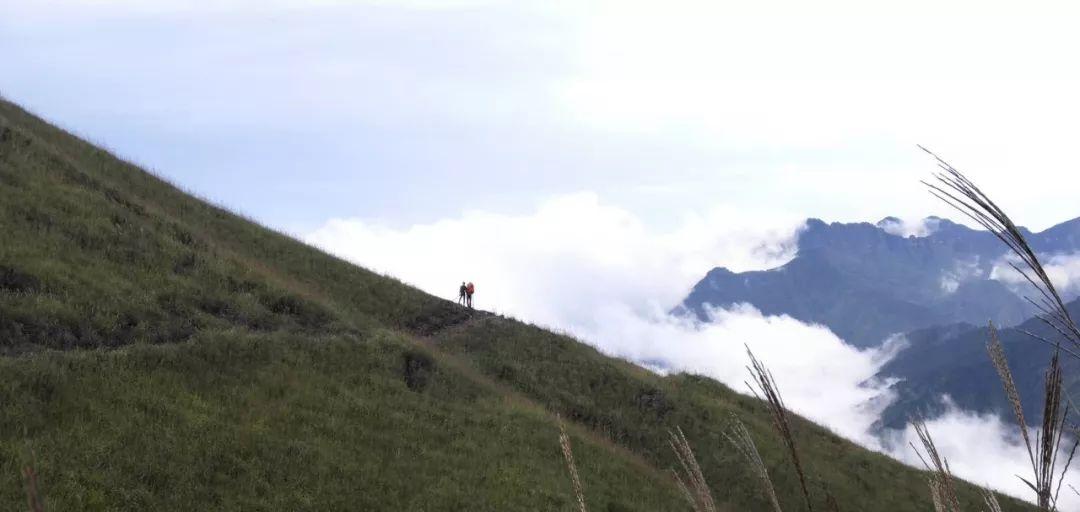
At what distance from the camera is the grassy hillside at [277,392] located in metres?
16.5

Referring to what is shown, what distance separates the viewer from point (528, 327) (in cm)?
4181

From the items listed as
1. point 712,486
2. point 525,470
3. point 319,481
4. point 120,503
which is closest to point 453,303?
point 712,486

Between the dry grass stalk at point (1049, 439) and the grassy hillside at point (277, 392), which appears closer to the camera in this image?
the dry grass stalk at point (1049, 439)

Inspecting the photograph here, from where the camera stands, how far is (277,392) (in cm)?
2155

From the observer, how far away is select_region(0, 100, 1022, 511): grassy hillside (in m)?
16.5

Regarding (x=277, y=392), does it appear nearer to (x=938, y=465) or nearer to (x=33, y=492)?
(x=938, y=465)

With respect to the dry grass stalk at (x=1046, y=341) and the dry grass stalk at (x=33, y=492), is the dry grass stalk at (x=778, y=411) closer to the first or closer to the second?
the dry grass stalk at (x=1046, y=341)

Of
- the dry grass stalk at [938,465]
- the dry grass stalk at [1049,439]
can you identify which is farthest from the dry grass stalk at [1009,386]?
the dry grass stalk at [938,465]

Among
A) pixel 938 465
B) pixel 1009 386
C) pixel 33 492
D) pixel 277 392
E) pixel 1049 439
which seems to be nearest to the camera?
pixel 33 492

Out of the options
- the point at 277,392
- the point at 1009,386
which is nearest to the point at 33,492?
the point at 1009,386

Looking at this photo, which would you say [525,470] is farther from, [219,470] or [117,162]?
[117,162]

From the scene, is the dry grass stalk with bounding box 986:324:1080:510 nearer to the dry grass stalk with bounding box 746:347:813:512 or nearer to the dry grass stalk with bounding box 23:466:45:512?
the dry grass stalk with bounding box 746:347:813:512

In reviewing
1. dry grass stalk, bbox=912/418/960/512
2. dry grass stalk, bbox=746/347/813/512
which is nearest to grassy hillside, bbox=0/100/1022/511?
dry grass stalk, bbox=912/418/960/512

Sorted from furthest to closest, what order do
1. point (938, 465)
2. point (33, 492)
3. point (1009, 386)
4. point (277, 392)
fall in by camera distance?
point (277, 392), point (938, 465), point (1009, 386), point (33, 492)
